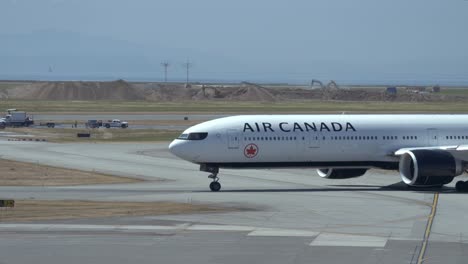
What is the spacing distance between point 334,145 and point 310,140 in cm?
126

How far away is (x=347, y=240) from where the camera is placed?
3206 cm

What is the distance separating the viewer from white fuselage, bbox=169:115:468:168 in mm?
48281

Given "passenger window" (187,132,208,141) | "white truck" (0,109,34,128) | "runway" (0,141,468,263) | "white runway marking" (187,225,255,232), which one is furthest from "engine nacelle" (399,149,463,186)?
"white truck" (0,109,34,128)

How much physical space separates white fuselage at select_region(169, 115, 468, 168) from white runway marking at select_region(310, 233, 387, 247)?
50.6 ft

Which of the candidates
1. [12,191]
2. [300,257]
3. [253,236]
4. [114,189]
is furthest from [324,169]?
[300,257]

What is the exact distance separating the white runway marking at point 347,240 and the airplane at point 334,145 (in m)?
15.4

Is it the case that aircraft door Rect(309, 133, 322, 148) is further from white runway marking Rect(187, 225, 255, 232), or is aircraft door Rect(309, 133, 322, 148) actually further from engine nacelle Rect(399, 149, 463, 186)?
white runway marking Rect(187, 225, 255, 232)

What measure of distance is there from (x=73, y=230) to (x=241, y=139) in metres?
15.7

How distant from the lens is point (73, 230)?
34.1 m

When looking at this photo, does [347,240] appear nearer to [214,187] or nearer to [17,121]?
[214,187]

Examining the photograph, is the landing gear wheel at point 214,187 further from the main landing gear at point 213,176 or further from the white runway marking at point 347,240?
the white runway marking at point 347,240

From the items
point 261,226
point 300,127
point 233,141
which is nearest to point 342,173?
point 300,127

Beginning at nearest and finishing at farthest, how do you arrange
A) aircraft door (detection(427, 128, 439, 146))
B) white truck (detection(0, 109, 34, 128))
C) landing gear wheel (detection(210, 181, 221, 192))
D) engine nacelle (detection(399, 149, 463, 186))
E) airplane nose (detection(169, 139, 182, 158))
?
engine nacelle (detection(399, 149, 463, 186)) → landing gear wheel (detection(210, 181, 221, 192)) → airplane nose (detection(169, 139, 182, 158)) → aircraft door (detection(427, 128, 439, 146)) → white truck (detection(0, 109, 34, 128))

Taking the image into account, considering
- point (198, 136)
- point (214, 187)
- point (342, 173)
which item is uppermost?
point (198, 136)
